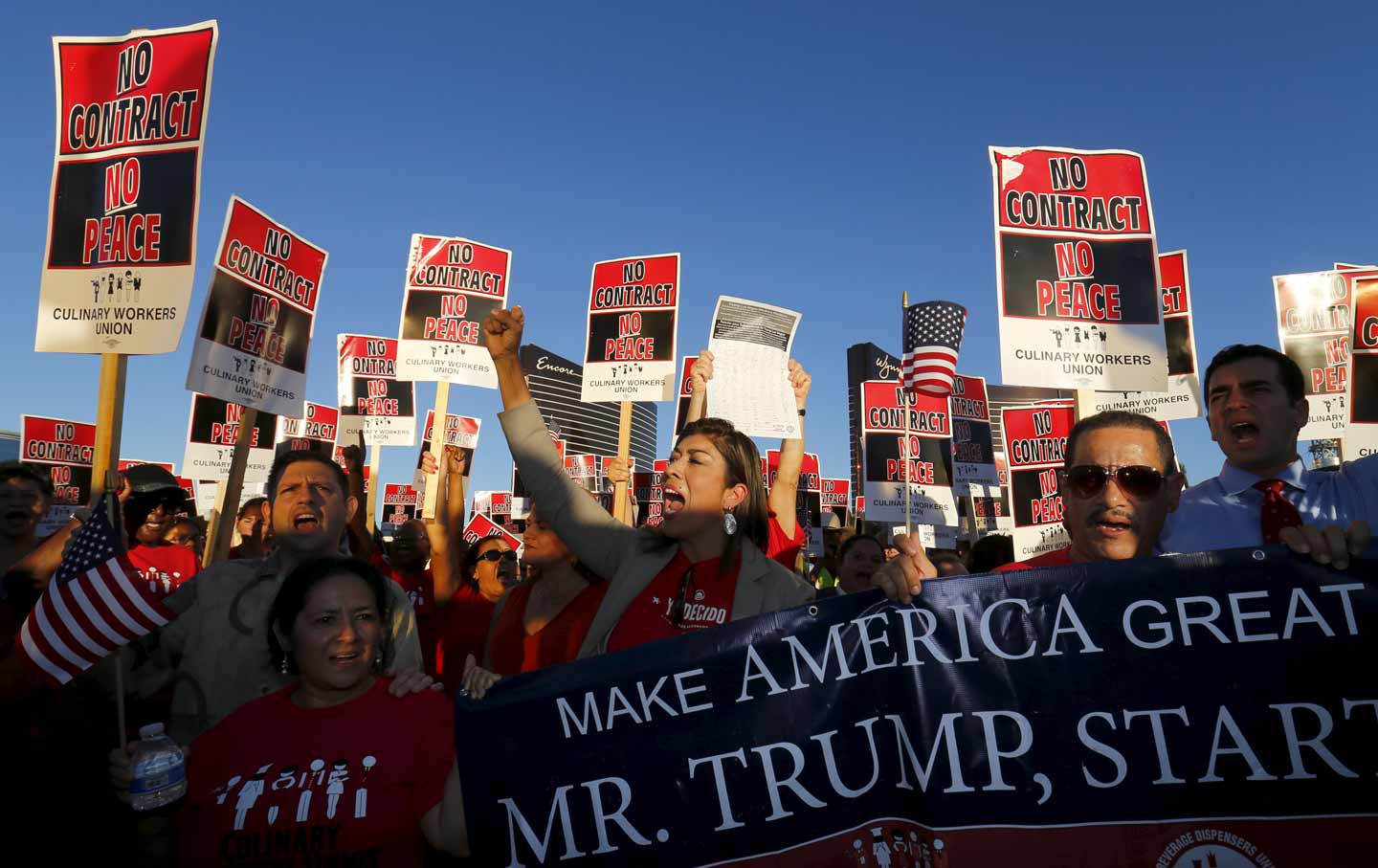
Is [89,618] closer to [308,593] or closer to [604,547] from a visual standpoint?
[308,593]

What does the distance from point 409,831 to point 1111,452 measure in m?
2.38

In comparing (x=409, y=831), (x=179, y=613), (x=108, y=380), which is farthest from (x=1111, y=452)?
(x=108, y=380)

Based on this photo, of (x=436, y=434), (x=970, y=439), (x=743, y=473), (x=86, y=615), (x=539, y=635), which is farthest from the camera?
(x=970, y=439)

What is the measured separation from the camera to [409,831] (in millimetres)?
2602

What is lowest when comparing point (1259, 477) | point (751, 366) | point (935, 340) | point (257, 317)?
point (1259, 477)

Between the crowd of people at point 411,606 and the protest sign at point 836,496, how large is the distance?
14.2 metres

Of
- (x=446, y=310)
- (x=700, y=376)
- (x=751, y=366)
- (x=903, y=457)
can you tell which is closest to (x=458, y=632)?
(x=700, y=376)

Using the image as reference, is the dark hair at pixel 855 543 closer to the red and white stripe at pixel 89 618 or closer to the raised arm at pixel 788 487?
the raised arm at pixel 788 487

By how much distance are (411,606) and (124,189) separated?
3.06m

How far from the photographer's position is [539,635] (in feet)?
13.2

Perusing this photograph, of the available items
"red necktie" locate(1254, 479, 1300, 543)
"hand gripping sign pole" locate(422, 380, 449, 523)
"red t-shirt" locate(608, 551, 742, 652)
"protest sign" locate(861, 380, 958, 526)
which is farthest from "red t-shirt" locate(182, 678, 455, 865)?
"protest sign" locate(861, 380, 958, 526)

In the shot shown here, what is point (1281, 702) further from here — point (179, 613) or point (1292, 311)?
point (1292, 311)

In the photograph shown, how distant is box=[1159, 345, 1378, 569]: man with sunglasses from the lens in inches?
133

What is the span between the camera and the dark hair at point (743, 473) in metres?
3.61
